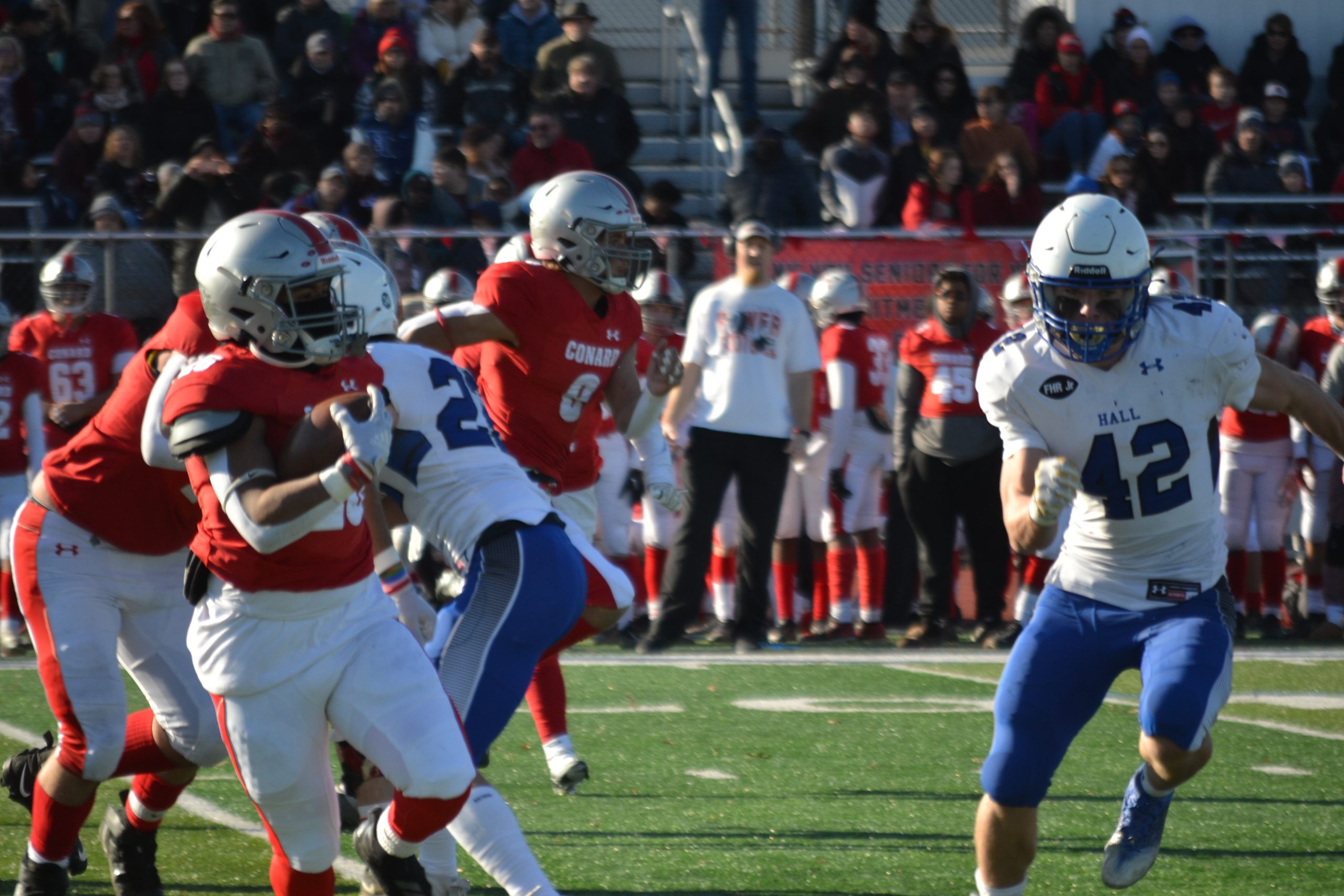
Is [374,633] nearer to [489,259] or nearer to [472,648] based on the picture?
[472,648]

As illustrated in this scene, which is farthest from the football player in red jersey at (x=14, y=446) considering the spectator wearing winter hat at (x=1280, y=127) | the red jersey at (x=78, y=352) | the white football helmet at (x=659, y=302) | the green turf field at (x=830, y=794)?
the spectator wearing winter hat at (x=1280, y=127)

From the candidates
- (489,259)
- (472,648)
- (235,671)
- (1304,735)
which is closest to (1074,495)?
(472,648)

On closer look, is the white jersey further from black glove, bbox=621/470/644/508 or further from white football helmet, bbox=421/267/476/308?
white football helmet, bbox=421/267/476/308

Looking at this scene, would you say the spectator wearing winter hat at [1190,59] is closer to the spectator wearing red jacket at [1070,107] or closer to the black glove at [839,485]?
the spectator wearing red jacket at [1070,107]

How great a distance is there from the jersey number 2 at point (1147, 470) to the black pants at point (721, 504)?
4.33 meters

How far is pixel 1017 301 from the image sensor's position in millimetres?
9078

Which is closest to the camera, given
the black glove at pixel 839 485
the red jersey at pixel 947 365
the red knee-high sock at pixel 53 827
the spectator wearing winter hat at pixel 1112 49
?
the red knee-high sock at pixel 53 827

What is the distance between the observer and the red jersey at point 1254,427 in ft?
29.7

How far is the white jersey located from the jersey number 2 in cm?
140

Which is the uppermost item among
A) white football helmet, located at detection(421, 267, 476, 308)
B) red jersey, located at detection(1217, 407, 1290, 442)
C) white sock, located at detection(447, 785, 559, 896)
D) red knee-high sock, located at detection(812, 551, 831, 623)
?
white football helmet, located at detection(421, 267, 476, 308)

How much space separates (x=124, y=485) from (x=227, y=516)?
0.94 meters

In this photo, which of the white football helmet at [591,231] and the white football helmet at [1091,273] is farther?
the white football helmet at [591,231]

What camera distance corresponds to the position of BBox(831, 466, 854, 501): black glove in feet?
29.5

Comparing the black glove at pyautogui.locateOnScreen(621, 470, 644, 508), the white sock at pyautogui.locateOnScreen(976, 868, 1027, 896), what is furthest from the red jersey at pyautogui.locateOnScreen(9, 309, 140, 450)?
the white sock at pyautogui.locateOnScreen(976, 868, 1027, 896)
